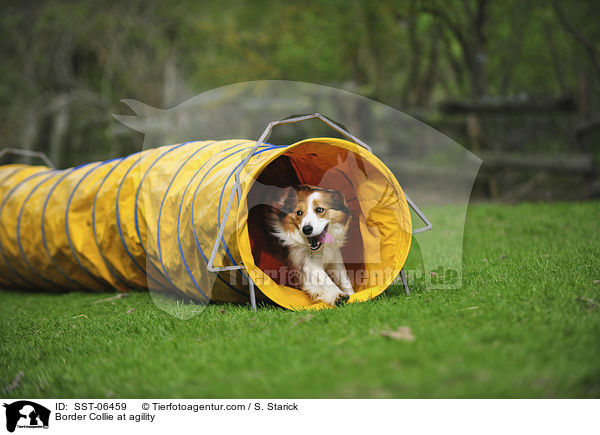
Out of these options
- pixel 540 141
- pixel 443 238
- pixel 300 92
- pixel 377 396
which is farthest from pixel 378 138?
pixel 377 396

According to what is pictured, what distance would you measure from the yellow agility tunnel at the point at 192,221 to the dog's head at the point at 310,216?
24 cm

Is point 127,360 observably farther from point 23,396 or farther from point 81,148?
point 81,148

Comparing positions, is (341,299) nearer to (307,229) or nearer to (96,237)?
(307,229)

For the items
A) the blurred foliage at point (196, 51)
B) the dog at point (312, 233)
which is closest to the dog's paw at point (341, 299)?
the dog at point (312, 233)

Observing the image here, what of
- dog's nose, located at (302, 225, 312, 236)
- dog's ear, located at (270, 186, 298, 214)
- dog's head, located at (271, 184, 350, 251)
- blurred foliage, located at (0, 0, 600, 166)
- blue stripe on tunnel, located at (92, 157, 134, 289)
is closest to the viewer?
dog's nose, located at (302, 225, 312, 236)

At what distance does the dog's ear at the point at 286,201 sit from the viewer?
4.31 meters

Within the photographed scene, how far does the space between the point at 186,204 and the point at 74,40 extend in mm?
12775

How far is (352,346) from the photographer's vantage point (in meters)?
2.69

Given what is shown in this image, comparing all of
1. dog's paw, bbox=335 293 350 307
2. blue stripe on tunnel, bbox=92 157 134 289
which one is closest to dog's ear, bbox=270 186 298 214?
dog's paw, bbox=335 293 350 307

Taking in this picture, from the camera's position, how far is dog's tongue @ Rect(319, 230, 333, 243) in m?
4.22

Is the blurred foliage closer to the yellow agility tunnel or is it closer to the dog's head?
the yellow agility tunnel

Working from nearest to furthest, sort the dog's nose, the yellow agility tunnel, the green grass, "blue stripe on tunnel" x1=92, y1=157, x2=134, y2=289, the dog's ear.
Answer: the green grass < the yellow agility tunnel < the dog's nose < the dog's ear < "blue stripe on tunnel" x1=92, y1=157, x2=134, y2=289

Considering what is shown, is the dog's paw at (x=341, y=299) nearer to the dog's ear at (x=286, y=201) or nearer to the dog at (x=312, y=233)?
the dog at (x=312, y=233)
